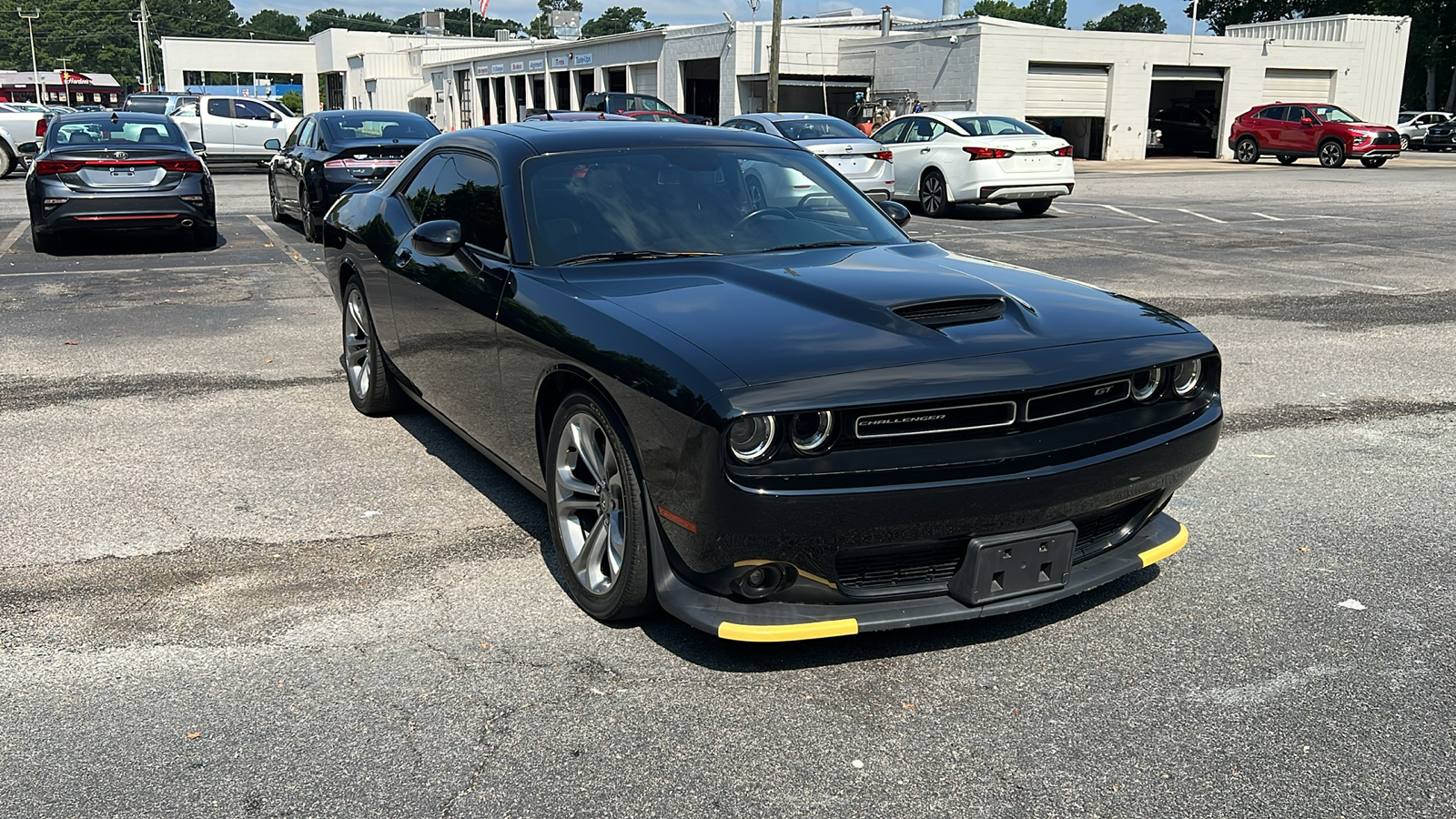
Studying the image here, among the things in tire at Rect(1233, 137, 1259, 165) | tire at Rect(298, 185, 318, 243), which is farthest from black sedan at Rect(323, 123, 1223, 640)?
tire at Rect(1233, 137, 1259, 165)

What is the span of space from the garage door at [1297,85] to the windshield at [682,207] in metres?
42.0

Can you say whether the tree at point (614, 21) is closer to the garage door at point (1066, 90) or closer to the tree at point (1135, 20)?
the tree at point (1135, 20)

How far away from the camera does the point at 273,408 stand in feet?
21.2

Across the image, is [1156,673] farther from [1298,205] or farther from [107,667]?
[1298,205]

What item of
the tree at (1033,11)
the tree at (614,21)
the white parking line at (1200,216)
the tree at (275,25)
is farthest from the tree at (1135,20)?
the white parking line at (1200,216)

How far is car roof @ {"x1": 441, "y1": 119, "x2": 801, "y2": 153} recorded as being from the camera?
479 cm

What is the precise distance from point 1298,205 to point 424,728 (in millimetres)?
20087

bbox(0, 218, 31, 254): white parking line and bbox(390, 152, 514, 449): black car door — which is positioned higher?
bbox(390, 152, 514, 449): black car door

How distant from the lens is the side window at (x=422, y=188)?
5410mm

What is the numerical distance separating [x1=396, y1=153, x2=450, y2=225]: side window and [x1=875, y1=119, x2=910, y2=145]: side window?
48.5 ft

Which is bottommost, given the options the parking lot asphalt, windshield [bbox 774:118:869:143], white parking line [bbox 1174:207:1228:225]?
white parking line [bbox 1174:207:1228:225]

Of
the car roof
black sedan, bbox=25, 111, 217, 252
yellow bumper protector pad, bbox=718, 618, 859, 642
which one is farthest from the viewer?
black sedan, bbox=25, 111, 217, 252

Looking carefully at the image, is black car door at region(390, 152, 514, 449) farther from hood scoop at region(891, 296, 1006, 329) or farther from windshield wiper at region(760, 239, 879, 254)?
hood scoop at region(891, 296, 1006, 329)

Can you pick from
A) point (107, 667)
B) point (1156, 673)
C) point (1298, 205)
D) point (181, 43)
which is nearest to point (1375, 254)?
point (1298, 205)
